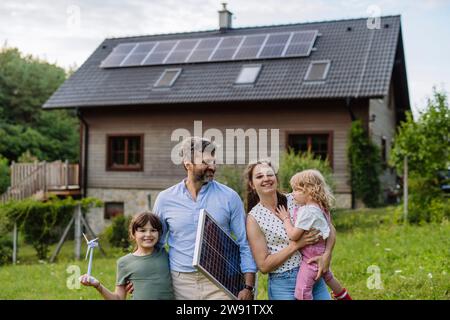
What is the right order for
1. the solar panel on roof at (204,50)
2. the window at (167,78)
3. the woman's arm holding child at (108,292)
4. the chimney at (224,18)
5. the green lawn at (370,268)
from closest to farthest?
the woman's arm holding child at (108,292), the green lawn at (370,268), the window at (167,78), the solar panel on roof at (204,50), the chimney at (224,18)

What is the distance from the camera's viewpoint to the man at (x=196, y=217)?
3.28 meters

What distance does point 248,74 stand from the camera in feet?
59.7

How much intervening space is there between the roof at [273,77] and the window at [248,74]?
152 mm

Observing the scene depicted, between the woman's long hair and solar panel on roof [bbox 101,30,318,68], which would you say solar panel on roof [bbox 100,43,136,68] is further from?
the woman's long hair

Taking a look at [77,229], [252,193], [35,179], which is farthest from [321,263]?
[35,179]

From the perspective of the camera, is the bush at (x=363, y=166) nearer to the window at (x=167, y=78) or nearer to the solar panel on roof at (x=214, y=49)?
the solar panel on roof at (x=214, y=49)

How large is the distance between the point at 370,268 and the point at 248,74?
443 inches

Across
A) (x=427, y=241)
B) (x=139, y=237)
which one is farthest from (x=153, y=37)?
(x=139, y=237)

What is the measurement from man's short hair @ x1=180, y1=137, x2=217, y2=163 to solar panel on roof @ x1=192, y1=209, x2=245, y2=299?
319mm

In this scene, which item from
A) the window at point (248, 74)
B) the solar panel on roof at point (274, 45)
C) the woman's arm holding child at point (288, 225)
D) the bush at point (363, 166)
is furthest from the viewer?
the solar panel on roof at point (274, 45)

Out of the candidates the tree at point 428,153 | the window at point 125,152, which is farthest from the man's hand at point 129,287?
the window at point 125,152

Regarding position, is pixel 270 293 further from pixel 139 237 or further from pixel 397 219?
pixel 397 219

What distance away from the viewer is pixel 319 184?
3.30 metres

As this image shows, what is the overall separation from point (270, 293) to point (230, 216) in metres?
0.48
